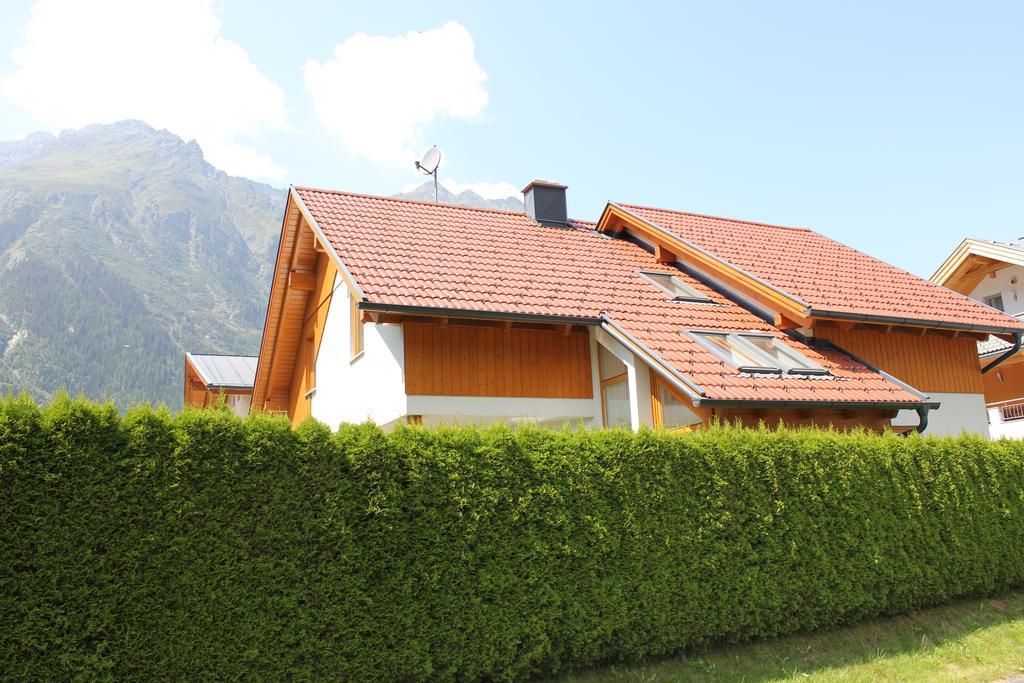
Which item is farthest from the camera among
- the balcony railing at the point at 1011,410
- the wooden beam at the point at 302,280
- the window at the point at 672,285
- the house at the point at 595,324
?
the balcony railing at the point at 1011,410

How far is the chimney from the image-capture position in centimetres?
1970

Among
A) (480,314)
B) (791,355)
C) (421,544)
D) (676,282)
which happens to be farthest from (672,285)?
(421,544)

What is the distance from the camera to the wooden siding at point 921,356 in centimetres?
1625

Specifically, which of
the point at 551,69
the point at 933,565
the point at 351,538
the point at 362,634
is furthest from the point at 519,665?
the point at 551,69

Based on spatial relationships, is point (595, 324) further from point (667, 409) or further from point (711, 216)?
point (711, 216)

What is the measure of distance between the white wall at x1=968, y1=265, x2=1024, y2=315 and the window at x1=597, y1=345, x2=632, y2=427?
→ 22394 mm

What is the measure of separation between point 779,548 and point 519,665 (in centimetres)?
374

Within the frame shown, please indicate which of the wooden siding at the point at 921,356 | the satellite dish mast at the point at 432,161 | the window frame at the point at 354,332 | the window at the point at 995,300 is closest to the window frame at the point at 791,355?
the wooden siding at the point at 921,356

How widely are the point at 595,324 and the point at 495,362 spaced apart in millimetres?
1798

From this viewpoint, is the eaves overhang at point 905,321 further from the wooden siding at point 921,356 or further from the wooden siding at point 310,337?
the wooden siding at point 310,337

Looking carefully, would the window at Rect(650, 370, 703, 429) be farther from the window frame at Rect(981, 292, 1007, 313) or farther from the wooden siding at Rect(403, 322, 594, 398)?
the window frame at Rect(981, 292, 1007, 313)

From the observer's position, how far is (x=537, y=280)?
15211 millimetres

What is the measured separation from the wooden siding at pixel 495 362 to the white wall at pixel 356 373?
1.16 feet

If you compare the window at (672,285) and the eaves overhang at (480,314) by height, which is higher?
the window at (672,285)
